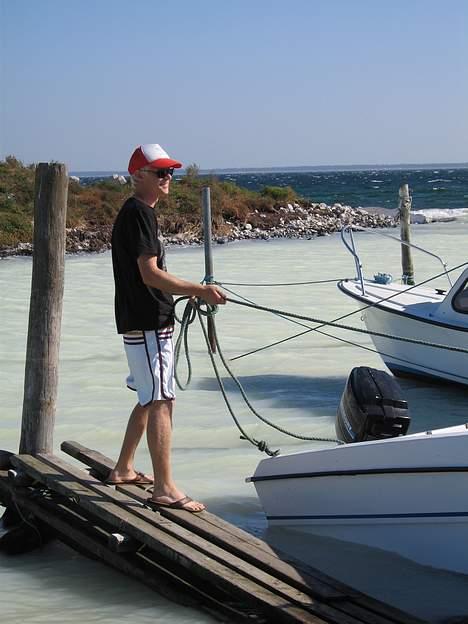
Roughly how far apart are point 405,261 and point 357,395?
9422mm

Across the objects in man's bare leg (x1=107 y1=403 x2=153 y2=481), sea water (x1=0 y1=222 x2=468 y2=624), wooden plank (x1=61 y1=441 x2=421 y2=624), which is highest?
man's bare leg (x1=107 y1=403 x2=153 y2=481)

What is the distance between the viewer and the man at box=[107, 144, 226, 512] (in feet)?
19.1

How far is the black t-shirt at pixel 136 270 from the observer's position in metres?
5.82

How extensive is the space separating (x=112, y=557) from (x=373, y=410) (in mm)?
1912

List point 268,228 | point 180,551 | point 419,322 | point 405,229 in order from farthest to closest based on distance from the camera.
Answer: point 268,228
point 405,229
point 419,322
point 180,551

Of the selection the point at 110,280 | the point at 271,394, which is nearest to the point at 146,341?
the point at 271,394

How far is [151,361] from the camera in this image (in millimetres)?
5984

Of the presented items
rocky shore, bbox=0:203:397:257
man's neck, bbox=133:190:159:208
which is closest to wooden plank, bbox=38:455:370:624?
man's neck, bbox=133:190:159:208

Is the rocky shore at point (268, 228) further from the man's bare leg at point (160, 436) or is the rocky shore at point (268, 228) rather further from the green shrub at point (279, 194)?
the man's bare leg at point (160, 436)

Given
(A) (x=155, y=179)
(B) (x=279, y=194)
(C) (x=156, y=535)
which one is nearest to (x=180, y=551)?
(C) (x=156, y=535)

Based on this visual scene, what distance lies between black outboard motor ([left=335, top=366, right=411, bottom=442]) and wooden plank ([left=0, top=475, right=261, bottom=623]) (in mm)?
1644

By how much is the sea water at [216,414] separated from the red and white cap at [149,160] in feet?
7.79

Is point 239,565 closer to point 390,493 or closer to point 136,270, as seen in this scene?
point 390,493

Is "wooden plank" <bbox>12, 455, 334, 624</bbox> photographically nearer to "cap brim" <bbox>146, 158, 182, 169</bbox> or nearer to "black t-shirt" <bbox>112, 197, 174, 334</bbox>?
"black t-shirt" <bbox>112, 197, 174, 334</bbox>
